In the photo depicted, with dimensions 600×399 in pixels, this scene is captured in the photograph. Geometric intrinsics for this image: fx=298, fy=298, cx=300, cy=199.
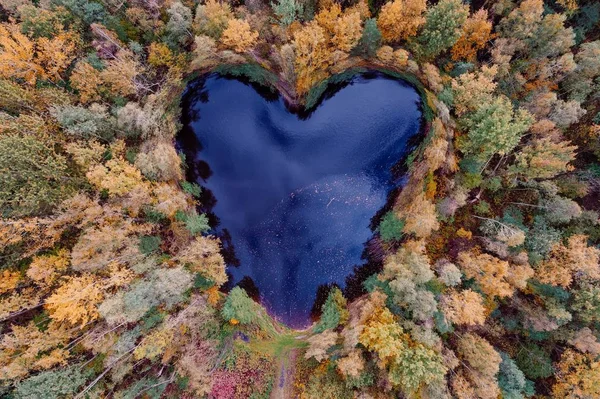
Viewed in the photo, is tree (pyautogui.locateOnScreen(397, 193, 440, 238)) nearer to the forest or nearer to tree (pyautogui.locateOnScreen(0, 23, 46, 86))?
the forest

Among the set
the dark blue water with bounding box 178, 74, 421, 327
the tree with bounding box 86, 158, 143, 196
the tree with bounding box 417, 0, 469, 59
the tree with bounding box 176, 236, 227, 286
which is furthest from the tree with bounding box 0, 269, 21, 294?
the tree with bounding box 417, 0, 469, 59

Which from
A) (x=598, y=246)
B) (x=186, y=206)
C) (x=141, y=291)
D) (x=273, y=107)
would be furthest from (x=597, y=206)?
(x=141, y=291)

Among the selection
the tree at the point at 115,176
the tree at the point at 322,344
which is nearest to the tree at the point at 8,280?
the tree at the point at 115,176

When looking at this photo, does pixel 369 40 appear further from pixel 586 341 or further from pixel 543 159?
pixel 586 341

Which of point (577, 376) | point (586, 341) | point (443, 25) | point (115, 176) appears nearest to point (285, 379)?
point (115, 176)

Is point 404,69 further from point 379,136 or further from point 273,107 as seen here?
point 273,107

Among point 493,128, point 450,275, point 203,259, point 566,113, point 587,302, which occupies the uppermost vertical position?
point 493,128
